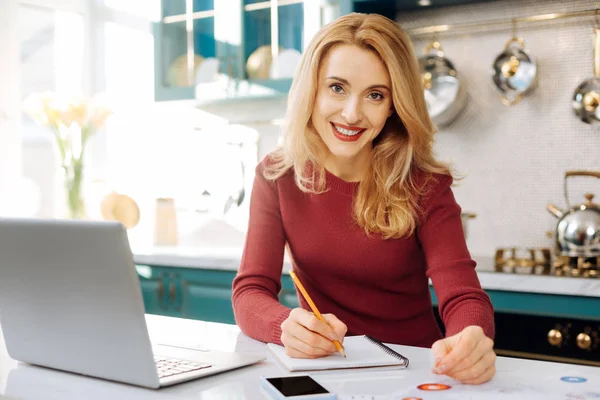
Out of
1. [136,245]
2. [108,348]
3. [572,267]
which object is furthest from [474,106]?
[108,348]

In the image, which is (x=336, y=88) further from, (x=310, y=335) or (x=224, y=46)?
(x=224, y=46)

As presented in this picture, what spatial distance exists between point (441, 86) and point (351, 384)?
2054 millimetres

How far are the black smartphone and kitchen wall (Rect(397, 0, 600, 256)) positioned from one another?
2027 millimetres

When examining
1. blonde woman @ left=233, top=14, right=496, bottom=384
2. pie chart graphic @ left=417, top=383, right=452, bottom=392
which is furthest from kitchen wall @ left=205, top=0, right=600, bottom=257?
pie chart graphic @ left=417, top=383, right=452, bottom=392

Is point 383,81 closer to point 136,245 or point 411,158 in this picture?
point 411,158

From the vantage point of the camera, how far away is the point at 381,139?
1686 millimetres

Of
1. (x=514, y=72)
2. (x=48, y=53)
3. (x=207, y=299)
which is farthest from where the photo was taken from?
(x=48, y=53)

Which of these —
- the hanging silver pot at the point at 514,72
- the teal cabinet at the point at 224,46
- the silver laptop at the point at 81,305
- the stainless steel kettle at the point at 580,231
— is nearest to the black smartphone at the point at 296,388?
the silver laptop at the point at 81,305

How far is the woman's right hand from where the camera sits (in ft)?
3.60

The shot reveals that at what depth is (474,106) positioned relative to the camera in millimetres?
2863

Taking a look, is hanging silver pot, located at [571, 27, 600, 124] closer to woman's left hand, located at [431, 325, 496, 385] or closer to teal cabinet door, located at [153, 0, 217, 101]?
teal cabinet door, located at [153, 0, 217, 101]

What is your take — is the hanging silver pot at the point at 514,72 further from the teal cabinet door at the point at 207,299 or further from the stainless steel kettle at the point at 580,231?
the teal cabinet door at the point at 207,299

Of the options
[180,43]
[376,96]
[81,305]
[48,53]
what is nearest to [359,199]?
[376,96]

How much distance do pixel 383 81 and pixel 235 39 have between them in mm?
1800
